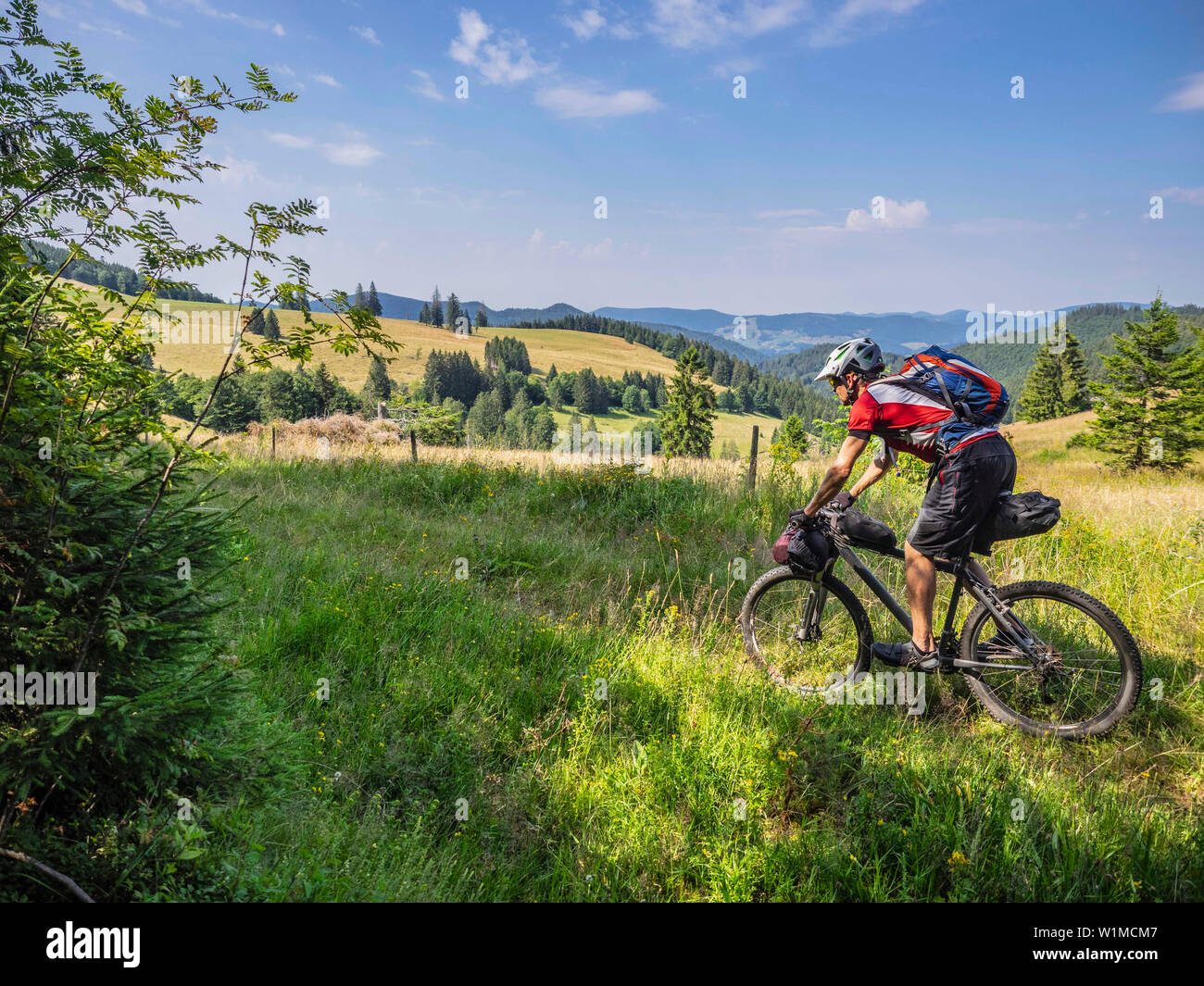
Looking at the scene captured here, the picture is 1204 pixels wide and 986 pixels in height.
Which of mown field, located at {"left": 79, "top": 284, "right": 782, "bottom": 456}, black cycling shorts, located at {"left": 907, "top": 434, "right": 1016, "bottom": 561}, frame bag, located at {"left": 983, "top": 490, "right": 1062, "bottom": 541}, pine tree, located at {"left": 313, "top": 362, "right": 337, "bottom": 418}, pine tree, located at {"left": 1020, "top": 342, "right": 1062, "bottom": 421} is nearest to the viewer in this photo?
frame bag, located at {"left": 983, "top": 490, "right": 1062, "bottom": 541}

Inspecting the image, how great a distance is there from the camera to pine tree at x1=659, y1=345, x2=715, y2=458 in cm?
6172

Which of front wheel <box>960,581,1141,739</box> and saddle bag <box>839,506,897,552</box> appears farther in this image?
saddle bag <box>839,506,897,552</box>

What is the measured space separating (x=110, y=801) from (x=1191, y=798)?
217 inches

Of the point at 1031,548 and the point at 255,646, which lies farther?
the point at 1031,548

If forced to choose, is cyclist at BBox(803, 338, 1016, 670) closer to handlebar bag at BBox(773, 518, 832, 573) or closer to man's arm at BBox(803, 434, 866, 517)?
man's arm at BBox(803, 434, 866, 517)

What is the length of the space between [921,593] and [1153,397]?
3951 centimetres

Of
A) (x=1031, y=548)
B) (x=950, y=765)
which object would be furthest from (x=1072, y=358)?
(x=950, y=765)

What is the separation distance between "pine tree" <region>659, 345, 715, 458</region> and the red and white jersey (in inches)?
2241

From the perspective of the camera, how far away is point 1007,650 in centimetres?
398

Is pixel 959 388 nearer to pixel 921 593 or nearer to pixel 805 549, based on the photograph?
pixel 921 593

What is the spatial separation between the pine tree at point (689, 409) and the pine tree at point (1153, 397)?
3352cm

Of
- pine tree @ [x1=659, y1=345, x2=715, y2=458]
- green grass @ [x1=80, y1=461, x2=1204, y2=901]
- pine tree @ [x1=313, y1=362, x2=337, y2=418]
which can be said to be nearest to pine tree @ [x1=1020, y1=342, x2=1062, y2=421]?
pine tree @ [x1=659, y1=345, x2=715, y2=458]

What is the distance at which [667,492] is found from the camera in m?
9.05
